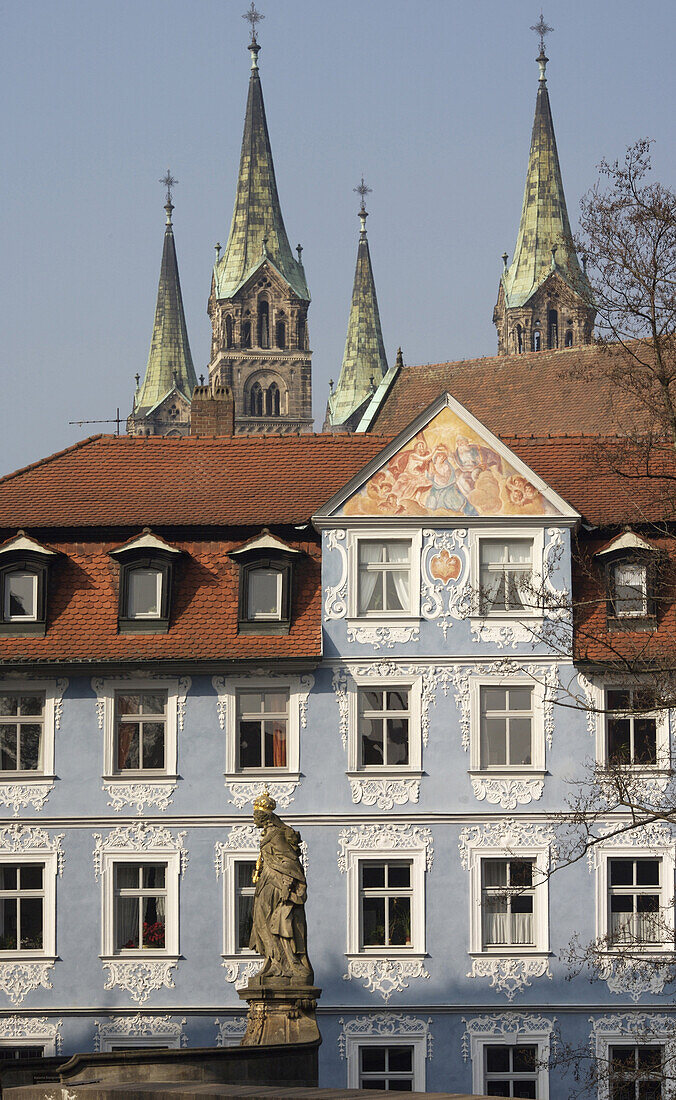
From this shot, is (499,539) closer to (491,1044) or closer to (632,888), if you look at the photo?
(632,888)

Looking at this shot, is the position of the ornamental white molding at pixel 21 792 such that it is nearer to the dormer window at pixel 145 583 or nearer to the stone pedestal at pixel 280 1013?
the dormer window at pixel 145 583

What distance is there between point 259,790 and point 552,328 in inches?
4759

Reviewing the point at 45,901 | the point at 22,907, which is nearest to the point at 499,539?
the point at 45,901

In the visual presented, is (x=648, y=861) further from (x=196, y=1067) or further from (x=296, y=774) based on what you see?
(x=196, y=1067)

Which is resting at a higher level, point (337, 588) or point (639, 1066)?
point (337, 588)

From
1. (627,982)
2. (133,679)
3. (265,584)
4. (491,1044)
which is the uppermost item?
(265,584)

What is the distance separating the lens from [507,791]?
33656 mm

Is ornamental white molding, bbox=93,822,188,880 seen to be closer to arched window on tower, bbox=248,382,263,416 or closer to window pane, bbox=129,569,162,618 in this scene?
window pane, bbox=129,569,162,618

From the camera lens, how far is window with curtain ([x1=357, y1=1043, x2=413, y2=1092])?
107 feet

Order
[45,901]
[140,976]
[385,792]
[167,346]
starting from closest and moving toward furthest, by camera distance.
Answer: [140,976] → [45,901] → [385,792] → [167,346]

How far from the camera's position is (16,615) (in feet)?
112

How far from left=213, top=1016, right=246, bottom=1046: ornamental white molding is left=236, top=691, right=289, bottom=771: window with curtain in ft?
13.5

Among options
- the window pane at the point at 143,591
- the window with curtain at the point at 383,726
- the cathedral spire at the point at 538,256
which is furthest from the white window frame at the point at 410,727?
the cathedral spire at the point at 538,256

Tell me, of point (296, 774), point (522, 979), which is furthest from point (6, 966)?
point (522, 979)
